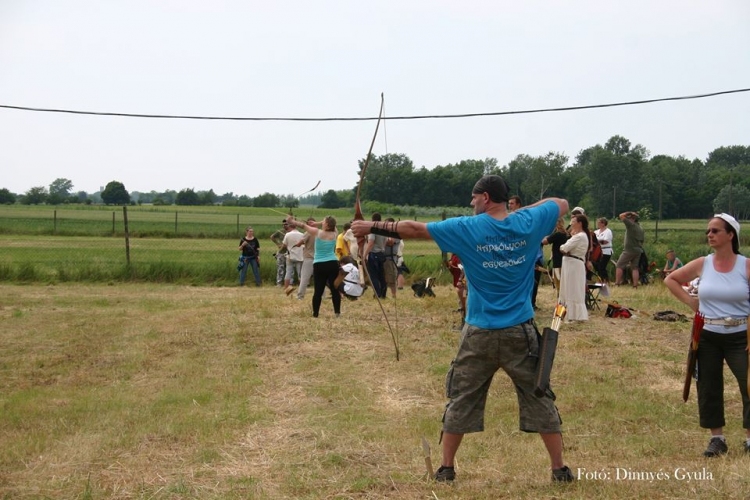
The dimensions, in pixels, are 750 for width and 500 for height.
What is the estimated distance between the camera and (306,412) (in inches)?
315

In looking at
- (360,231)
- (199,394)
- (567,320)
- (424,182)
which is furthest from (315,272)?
(424,182)

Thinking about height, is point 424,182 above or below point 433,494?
above

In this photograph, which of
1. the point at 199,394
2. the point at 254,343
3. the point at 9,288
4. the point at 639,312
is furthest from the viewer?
the point at 9,288

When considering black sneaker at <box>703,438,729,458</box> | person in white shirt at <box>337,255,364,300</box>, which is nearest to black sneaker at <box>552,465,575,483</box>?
black sneaker at <box>703,438,729,458</box>

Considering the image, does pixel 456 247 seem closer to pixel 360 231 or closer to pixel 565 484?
pixel 360 231

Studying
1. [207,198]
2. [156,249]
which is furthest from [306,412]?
[207,198]

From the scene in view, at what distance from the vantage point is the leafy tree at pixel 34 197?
7275 centimetres

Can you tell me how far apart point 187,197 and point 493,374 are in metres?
68.8

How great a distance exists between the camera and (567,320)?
13.7m

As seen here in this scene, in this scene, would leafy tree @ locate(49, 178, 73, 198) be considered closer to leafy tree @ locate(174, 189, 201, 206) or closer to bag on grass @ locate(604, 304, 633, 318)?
leafy tree @ locate(174, 189, 201, 206)

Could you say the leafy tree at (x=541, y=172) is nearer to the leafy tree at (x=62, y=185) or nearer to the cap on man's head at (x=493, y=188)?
the cap on man's head at (x=493, y=188)

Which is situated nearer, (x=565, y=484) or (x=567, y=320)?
(x=565, y=484)

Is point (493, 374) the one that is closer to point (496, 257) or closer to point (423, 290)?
point (496, 257)

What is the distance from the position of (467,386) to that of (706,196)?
5123 cm
